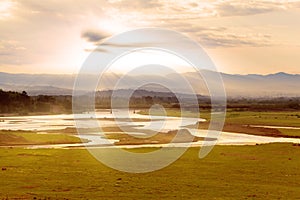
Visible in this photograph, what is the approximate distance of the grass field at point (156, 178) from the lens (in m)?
33.1

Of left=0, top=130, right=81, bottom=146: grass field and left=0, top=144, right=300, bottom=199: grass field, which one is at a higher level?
left=0, top=130, right=81, bottom=146: grass field

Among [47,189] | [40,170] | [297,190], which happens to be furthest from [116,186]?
[297,190]

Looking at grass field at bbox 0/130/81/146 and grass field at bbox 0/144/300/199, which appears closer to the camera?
grass field at bbox 0/144/300/199

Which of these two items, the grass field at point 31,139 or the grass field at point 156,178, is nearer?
the grass field at point 156,178

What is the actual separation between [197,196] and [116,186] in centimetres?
687

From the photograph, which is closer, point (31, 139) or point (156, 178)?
point (156, 178)

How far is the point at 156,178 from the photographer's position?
40.1 metres

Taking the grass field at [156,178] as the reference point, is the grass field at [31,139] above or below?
above

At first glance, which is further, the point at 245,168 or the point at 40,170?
the point at 245,168

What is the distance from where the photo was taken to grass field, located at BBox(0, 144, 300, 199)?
108 feet

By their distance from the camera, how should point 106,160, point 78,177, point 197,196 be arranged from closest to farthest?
point 197,196 < point 78,177 < point 106,160

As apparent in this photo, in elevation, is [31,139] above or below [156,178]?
above

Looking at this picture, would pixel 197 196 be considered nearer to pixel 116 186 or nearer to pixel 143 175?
pixel 116 186

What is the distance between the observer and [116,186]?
35906 millimetres
